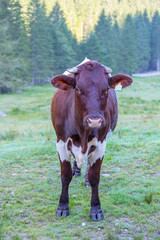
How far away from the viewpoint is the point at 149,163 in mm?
6301

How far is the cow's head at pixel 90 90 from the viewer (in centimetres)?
335

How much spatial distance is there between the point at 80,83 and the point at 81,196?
7.17ft

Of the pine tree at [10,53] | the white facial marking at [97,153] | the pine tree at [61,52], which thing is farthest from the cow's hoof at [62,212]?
the pine tree at [61,52]

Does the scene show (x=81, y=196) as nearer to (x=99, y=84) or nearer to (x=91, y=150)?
(x=91, y=150)

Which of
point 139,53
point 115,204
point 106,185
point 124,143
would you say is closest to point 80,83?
point 115,204

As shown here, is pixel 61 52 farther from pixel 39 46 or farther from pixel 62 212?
pixel 62 212

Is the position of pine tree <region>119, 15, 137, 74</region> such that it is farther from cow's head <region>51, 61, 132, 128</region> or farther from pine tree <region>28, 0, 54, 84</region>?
cow's head <region>51, 61, 132, 128</region>

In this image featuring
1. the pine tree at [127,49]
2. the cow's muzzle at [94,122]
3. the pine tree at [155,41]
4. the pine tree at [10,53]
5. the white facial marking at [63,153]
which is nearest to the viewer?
the cow's muzzle at [94,122]

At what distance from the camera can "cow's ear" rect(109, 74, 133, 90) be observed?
382cm

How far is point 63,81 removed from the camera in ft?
12.5

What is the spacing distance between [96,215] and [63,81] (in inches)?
76.0

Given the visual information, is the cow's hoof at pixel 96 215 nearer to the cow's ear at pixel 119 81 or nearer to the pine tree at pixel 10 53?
the cow's ear at pixel 119 81

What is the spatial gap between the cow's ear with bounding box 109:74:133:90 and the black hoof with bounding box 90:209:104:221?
1754 mm

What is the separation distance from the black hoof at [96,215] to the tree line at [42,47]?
26862 mm
